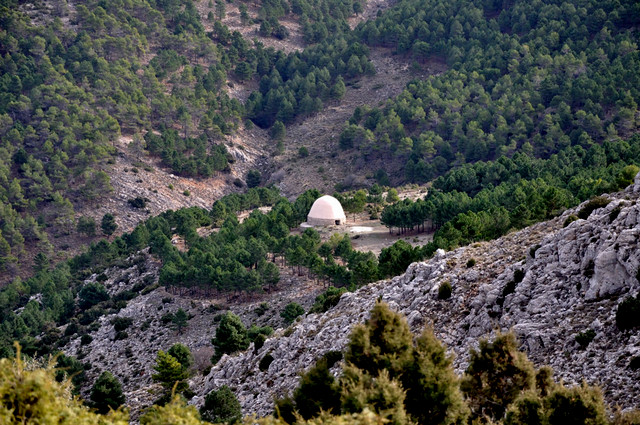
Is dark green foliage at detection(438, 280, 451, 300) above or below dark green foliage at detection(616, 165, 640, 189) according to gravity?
below

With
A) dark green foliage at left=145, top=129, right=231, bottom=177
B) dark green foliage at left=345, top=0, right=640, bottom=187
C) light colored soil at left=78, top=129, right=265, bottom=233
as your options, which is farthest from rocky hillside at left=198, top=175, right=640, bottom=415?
dark green foliage at left=145, top=129, right=231, bottom=177

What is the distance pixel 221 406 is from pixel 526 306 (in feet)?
65.1

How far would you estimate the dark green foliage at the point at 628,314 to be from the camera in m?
32.7

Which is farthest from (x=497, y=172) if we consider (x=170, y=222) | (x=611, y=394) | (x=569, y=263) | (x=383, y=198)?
(x=611, y=394)

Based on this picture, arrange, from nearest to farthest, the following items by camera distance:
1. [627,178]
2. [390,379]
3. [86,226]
Answer: [390,379] < [627,178] < [86,226]

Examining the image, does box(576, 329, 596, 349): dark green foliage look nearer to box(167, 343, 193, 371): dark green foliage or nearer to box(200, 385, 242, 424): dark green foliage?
box(200, 385, 242, 424): dark green foliage

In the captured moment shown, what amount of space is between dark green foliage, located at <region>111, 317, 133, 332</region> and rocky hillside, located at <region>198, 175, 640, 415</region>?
117ft

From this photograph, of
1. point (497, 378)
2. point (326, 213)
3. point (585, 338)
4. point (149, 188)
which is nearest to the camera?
point (497, 378)

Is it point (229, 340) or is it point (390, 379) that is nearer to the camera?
point (390, 379)

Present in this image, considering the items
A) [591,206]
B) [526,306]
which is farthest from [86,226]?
Answer: [526,306]

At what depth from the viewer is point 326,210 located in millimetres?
108438

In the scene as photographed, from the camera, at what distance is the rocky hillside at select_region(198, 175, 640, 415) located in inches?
1323

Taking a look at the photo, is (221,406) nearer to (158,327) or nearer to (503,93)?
(158,327)

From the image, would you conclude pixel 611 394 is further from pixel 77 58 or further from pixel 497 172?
pixel 77 58
